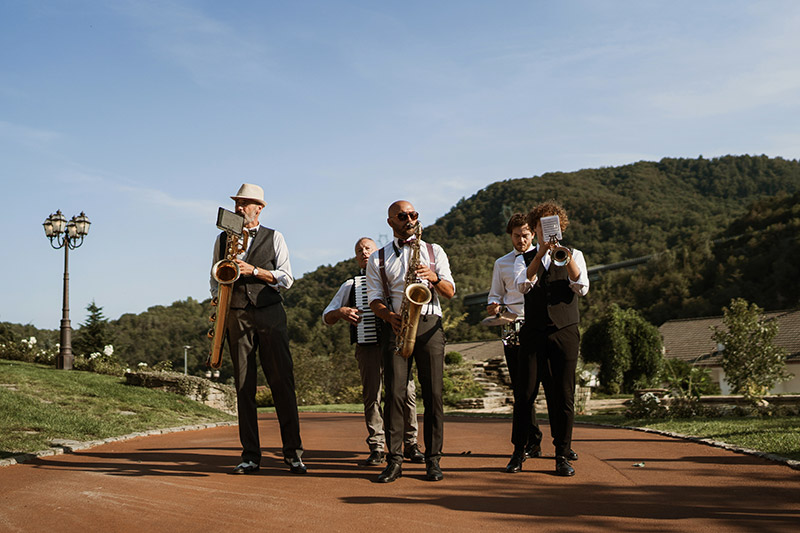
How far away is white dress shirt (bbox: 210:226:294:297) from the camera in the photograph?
6551 millimetres

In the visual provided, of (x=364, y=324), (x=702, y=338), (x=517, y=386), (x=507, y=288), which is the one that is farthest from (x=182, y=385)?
(x=702, y=338)

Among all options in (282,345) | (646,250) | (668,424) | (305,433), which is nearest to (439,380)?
(282,345)

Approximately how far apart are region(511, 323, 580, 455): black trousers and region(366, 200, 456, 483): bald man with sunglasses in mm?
800

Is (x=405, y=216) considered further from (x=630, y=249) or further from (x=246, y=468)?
(x=630, y=249)

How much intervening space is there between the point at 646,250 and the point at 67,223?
71.4 meters

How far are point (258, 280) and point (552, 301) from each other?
2611mm

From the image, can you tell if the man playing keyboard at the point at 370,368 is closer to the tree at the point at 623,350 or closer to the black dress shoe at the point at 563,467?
the black dress shoe at the point at 563,467

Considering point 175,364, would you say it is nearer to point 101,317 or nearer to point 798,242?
point 101,317

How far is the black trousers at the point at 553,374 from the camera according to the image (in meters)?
6.24

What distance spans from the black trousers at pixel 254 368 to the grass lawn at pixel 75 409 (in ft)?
8.84

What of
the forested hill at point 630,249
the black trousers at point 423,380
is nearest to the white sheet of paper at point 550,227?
the black trousers at point 423,380

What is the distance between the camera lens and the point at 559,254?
5961 mm

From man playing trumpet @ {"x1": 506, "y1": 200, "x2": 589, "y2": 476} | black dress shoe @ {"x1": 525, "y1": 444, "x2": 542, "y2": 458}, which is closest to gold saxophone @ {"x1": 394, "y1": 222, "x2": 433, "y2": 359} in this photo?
man playing trumpet @ {"x1": 506, "y1": 200, "x2": 589, "y2": 476}

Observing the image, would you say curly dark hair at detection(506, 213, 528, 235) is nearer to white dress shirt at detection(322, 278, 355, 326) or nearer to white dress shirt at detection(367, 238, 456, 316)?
white dress shirt at detection(367, 238, 456, 316)
